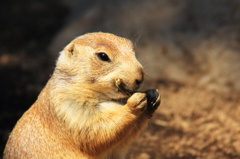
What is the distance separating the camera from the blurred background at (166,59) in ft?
18.7

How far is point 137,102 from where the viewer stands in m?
3.47

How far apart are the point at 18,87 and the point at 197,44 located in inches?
159

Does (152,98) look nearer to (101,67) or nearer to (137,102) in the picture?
(137,102)

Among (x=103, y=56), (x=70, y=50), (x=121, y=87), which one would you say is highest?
(x=70, y=50)

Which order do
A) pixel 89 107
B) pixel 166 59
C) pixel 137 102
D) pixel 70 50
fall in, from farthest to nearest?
pixel 166 59
pixel 70 50
pixel 89 107
pixel 137 102

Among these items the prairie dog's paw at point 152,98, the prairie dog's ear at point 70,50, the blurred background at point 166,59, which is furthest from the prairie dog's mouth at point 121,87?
the blurred background at point 166,59

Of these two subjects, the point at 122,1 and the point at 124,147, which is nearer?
the point at 124,147

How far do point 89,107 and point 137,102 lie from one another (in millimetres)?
532

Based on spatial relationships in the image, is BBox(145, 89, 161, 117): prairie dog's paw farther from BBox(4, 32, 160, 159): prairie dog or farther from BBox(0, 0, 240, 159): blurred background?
BBox(0, 0, 240, 159): blurred background

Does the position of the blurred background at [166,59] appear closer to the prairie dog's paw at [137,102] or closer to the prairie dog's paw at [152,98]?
the prairie dog's paw at [152,98]

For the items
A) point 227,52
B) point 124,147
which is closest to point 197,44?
point 227,52

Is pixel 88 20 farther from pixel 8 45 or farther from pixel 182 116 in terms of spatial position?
pixel 182 116

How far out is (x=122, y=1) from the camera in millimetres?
8633

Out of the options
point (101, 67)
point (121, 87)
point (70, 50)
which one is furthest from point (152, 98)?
point (70, 50)
